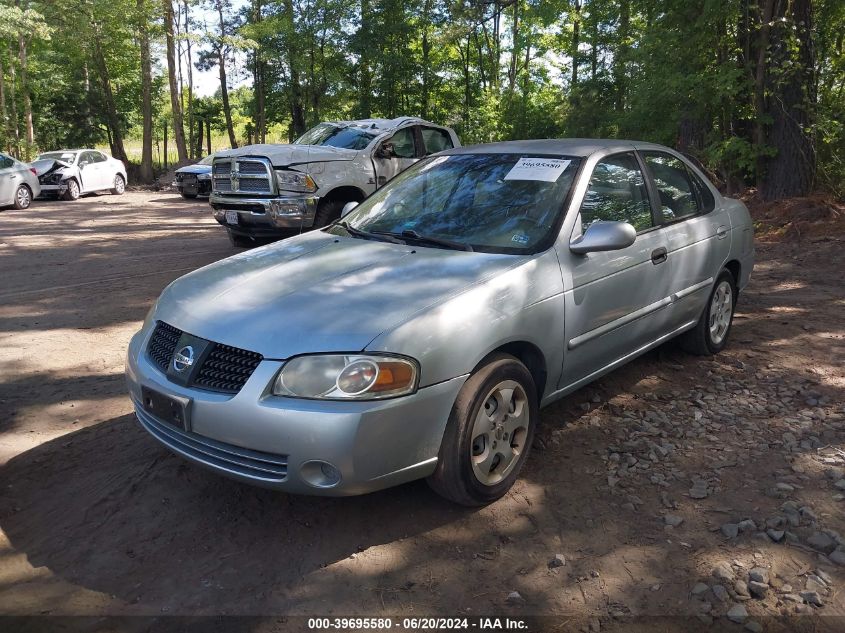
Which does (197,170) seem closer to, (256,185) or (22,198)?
(22,198)

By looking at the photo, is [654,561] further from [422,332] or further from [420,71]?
[420,71]

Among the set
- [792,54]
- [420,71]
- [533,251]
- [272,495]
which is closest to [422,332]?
[533,251]

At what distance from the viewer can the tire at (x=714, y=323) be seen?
5.17m

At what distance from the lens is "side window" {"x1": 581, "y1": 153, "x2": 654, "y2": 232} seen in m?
4.03

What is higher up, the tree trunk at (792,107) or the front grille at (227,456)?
the tree trunk at (792,107)

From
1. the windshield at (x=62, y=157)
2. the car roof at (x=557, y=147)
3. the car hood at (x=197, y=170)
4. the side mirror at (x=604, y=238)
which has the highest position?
the windshield at (x=62, y=157)

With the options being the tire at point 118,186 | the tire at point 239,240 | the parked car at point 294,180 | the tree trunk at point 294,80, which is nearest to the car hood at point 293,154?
the parked car at point 294,180

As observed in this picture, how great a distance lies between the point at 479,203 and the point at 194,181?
1886cm

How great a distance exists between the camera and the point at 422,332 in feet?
9.70

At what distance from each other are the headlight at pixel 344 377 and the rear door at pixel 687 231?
241cm

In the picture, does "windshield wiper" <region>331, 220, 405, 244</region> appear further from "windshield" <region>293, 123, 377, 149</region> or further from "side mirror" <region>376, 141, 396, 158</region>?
"windshield" <region>293, 123, 377, 149</region>

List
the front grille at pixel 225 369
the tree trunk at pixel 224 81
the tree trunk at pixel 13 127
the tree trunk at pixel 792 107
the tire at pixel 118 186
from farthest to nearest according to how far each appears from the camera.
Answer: the tree trunk at pixel 224 81 → the tree trunk at pixel 13 127 → the tire at pixel 118 186 → the tree trunk at pixel 792 107 → the front grille at pixel 225 369

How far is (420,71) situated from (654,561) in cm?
2736

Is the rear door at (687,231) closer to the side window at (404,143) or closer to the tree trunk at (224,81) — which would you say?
the side window at (404,143)
